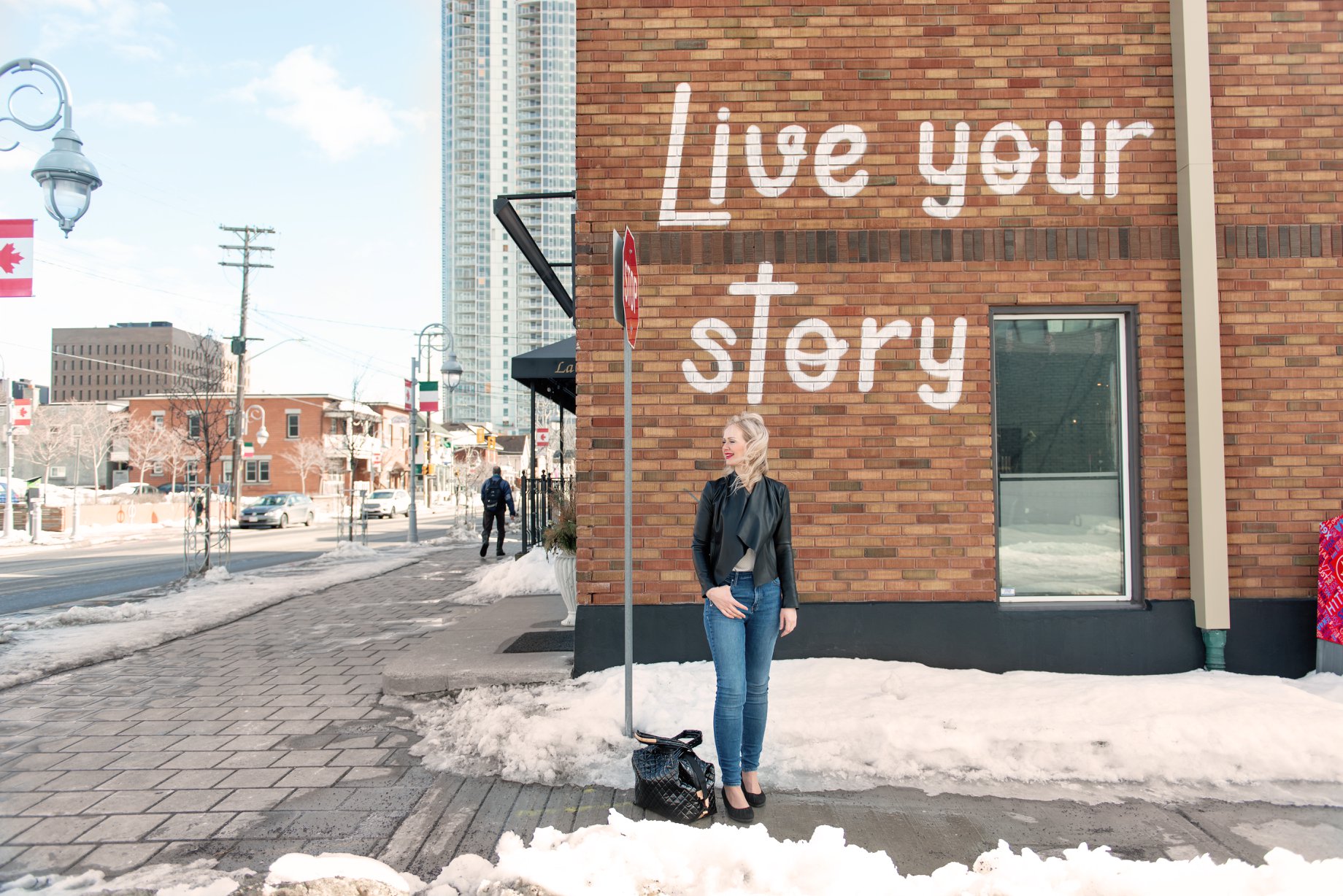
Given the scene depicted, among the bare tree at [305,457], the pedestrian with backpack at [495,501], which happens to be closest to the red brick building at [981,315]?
the pedestrian with backpack at [495,501]

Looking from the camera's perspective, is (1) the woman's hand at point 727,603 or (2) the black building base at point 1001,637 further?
(2) the black building base at point 1001,637

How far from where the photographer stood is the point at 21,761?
4.60 meters

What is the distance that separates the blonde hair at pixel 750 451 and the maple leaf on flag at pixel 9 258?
7.06 metres

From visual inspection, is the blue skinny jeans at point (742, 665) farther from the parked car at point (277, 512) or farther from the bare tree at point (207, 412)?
the parked car at point (277, 512)

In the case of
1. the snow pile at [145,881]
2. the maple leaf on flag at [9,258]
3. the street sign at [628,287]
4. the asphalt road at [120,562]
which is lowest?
the asphalt road at [120,562]

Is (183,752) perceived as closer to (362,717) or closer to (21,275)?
(362,717)

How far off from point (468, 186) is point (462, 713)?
476ft

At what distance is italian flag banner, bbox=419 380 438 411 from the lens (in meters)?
23.8

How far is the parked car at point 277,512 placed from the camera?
3534 centimetres

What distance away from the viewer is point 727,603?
365cm

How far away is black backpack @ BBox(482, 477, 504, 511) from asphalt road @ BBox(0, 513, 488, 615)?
507cm

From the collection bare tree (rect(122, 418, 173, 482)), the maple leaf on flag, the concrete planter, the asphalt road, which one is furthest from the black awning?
bare tree (rect(122, 418, 173, 482))

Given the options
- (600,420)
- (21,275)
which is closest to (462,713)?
(600,420)

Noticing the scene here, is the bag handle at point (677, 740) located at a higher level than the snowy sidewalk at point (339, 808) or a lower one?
higher
